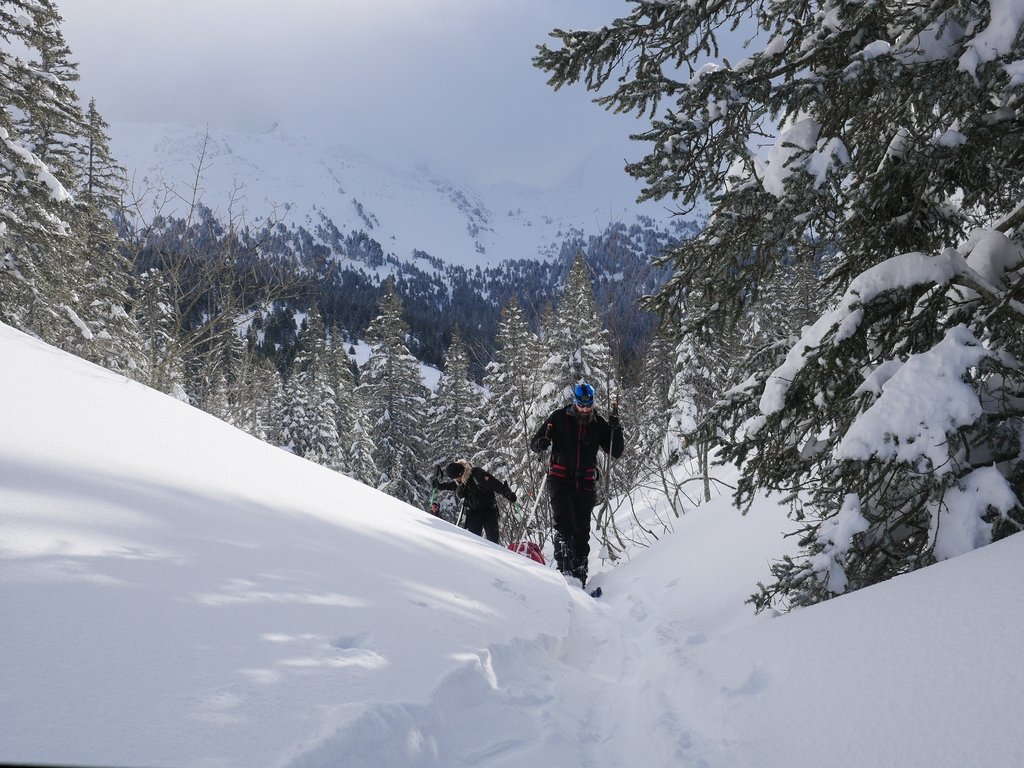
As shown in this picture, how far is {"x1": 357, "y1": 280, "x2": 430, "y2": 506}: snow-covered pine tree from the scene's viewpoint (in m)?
32.7

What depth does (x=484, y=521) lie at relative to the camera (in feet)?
30.2

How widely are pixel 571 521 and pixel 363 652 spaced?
15.9 ft

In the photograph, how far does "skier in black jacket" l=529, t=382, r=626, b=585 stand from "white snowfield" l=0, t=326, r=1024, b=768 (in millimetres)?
Result: 2726

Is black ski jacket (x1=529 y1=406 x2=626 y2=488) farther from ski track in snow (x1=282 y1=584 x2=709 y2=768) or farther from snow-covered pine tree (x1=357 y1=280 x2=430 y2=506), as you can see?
snow-covered pine tree (x1=357 y1=280 x2=430 y2=506)

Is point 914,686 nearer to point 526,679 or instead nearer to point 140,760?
point 526,679

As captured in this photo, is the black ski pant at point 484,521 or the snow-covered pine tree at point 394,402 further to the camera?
the snow-covered pine tree at point 394,402

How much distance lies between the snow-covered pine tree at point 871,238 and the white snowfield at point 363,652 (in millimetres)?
468

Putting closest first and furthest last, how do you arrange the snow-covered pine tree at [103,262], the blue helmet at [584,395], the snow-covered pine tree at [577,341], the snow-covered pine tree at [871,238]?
the snow-covered pine tree at [871,238]
the blue helmet at [584,395]
the snow-covered pine tree at [103,262]
the snow-covered pine tree at [577,341]

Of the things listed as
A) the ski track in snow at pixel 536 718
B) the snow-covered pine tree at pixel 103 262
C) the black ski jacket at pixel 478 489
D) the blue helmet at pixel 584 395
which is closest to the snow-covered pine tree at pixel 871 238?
the ski track in snow at pixel 536 718

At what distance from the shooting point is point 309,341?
38.0 metres

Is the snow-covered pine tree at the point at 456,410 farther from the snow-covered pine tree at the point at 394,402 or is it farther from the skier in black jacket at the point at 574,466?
the skier in black jacket at the point at 574,466

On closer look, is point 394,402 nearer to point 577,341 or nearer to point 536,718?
point 577,341

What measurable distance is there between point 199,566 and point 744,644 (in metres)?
2.82

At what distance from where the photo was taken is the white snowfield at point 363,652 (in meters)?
1.58
